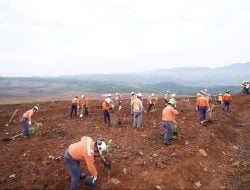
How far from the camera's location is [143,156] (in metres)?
13.9

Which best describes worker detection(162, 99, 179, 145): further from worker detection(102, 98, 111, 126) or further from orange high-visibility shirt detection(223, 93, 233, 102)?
orange high-visibility shirt detection(223, 93, 233, 102)

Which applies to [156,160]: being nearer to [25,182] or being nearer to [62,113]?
[25,182]

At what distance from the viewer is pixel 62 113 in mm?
27594

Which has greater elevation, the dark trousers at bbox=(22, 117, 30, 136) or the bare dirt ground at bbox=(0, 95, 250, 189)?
the dark trousers at bbox=(22, 117, 30, 136)

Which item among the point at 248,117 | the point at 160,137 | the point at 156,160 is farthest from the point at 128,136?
the point at 248,117

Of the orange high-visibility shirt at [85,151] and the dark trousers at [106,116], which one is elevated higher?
the orange high-visibility shirt at [85,151]

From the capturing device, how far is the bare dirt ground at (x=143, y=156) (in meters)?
11.7

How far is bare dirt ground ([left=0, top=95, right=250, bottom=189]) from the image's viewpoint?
38.4ft

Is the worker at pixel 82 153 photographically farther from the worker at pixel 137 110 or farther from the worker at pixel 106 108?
the worker at pixel 106 108

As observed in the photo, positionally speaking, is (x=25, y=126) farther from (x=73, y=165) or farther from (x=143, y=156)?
(x=73, y=165)

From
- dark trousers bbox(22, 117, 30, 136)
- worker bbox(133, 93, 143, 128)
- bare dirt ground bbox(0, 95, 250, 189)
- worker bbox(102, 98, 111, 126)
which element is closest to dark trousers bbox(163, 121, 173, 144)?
bare dirt ground bbox(0, 95, 250, 189)

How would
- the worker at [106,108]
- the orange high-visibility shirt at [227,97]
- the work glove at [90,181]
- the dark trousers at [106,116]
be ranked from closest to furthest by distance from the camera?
the work glove at [90,181] → the worker at [106,108] → the dark trousers at [106,116] → the orange high-visibility shirt at [227,97]

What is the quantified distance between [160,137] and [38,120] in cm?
1114

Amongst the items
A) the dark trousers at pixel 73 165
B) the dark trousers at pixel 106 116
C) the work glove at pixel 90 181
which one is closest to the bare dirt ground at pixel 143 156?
the work glove at pixel 90 181
